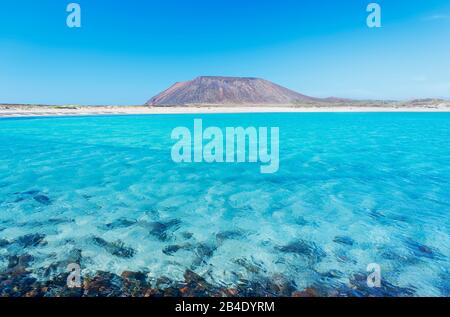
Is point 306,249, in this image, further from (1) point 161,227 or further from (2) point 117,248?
(2) point 117,248

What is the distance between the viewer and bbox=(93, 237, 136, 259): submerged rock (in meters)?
5.91

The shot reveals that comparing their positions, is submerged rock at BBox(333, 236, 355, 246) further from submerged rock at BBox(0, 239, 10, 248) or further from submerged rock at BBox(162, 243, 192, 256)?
submerged rock at BBox(0, 239, 10, 248)

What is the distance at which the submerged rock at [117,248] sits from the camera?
19.4 ft

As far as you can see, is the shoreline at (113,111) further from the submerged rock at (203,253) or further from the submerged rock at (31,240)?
the submerged rock at (203,253)

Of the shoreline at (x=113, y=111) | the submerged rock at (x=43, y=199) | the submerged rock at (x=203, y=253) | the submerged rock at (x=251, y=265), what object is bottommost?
the submerged rock at (x=251, y=265)

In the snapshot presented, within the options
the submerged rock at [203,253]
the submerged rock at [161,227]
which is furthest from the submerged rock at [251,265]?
the submerged rock at [161,227]

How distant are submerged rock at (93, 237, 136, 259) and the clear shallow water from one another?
22mm

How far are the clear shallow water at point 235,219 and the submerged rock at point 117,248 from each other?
0.07 feet

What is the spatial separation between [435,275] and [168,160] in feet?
45.6

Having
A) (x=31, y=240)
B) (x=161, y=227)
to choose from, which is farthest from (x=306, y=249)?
(x=31, y=240)

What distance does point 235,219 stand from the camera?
8.07 meters

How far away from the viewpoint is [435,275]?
5.36m

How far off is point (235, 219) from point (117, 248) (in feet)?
10.5
